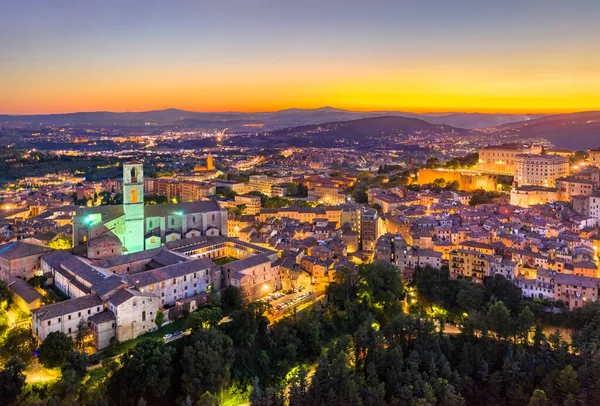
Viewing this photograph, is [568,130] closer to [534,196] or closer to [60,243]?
[534,196]

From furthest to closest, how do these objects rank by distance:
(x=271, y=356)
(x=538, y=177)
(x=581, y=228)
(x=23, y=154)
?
(x=23, y=154) → (x=538, y=177) → (x=581, y=228) → (x=271, y=356)

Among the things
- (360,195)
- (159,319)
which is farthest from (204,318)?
(360,195)

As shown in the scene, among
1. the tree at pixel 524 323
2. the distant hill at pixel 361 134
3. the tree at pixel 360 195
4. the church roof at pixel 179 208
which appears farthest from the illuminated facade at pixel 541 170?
the distant hill at pixel 361 134

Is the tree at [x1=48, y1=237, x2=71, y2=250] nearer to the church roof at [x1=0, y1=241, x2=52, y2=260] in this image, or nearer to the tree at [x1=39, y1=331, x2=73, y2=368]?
the church roof at [x1=0, y1=241, x2=52, y2=260]

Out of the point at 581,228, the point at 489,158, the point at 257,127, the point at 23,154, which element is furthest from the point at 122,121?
the point at 581,228

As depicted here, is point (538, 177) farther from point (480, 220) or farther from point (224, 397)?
point (224, 397)
